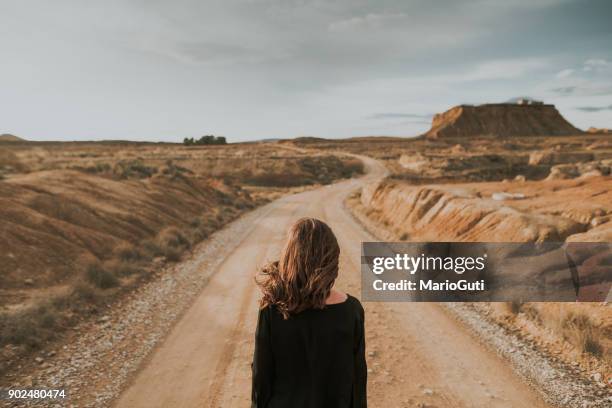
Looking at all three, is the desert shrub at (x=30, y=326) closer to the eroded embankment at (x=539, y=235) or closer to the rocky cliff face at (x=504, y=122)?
the eroded embankment at (x=539, y=235)

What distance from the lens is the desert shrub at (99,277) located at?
411 inches

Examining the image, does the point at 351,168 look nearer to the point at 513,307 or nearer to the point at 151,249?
the point at 151,249

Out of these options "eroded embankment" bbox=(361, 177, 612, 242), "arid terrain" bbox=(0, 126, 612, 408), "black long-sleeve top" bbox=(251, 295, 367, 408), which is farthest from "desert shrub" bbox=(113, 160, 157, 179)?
"black long-sleeve top" bbox=(251, 295, 367, 408)

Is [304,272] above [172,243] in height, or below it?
above

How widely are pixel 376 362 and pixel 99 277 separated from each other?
7.86 meters

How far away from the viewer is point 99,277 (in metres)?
10.5

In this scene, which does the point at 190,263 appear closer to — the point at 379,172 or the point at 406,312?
the point at 406,312

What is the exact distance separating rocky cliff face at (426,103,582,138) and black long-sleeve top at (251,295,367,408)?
16449 centimetres

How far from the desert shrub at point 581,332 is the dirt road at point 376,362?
58.1 inches

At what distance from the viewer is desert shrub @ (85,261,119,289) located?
34.2 feet

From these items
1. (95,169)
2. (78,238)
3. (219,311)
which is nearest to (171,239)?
(78,238)

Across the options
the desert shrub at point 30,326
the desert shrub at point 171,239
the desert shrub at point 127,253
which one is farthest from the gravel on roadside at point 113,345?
the desert shrub at point 171,239

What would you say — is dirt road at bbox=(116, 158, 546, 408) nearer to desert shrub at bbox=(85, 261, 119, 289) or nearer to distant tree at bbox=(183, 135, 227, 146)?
desert shrub at bbox=(85, 261, 119, 289)

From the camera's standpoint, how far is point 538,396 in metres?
5.81
